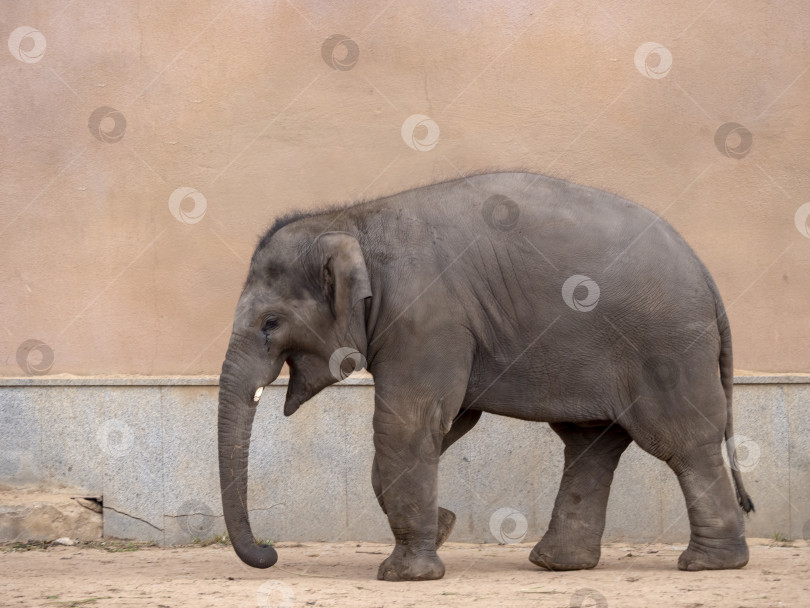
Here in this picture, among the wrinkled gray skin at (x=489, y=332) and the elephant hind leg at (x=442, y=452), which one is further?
the elephant hind leg at (x=442, y=452)

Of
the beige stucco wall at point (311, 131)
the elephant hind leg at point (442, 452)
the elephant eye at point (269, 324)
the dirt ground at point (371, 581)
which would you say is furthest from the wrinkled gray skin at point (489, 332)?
the beige stucco wall at point (311, 131)

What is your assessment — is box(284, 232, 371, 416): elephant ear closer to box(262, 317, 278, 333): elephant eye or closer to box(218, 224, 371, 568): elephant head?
box(218, 224, 371, 568): elephant head

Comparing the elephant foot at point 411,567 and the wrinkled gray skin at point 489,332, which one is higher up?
the wrinkled gray skin at point 489,332

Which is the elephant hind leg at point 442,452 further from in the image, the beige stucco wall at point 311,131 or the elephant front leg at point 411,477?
the beige stucco wall at point 311,131

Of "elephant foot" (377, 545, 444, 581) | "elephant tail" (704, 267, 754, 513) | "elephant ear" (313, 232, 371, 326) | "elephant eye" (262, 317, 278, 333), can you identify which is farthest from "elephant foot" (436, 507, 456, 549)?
"elephant tail" (704, 267, 754, 513)

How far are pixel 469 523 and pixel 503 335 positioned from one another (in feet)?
6.94

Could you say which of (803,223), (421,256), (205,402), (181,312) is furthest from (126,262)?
(803,223)

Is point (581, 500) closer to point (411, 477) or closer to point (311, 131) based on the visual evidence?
point (411, 477)

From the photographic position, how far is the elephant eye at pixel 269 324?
18.7 ft

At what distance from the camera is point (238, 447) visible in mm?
5539

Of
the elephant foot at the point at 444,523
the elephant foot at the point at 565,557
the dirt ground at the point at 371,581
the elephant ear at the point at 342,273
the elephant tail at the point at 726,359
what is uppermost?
the elephant ear at the point at 342,273

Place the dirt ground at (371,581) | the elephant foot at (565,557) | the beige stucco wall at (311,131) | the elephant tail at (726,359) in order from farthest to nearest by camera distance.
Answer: the beige stucco wall at (311,131), the elephant foot at (565,557), the elephant tail at (726,359), the dirt ground at (371,581)

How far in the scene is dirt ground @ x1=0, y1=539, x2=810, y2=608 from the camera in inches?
196

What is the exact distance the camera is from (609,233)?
570 cm
